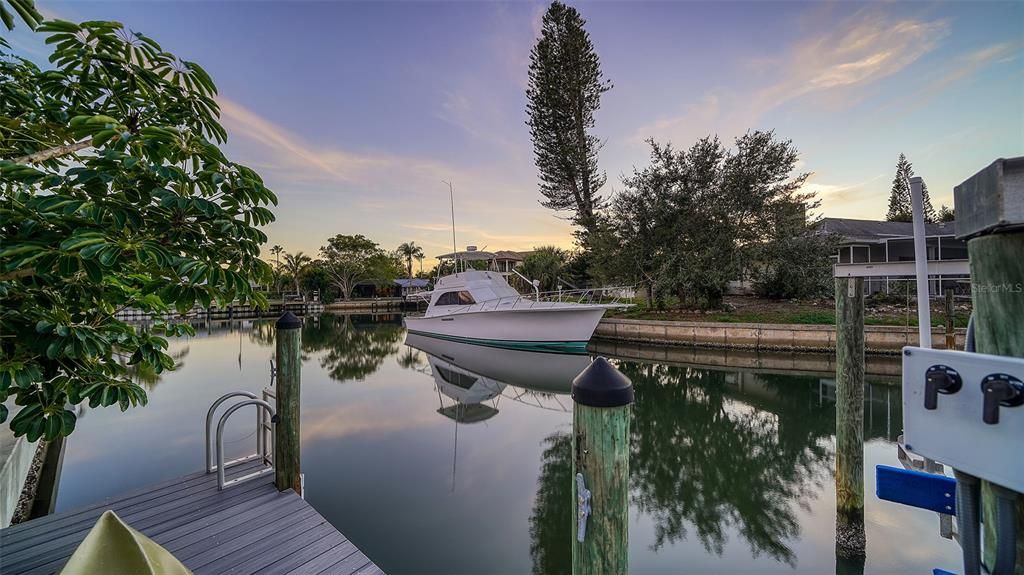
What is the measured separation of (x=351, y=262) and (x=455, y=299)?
28325 mm

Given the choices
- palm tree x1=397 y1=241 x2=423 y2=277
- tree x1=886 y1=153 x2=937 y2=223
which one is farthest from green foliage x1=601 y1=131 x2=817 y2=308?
palm tree x1=397 y1=241 x2=423 y2=277

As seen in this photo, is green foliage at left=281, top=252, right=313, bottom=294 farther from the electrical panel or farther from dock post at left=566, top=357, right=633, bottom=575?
the electrical panel

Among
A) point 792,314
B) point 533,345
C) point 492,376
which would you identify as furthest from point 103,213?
point 792,314

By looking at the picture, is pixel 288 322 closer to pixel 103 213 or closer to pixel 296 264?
pixel 103 213

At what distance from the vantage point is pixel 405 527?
357 cm

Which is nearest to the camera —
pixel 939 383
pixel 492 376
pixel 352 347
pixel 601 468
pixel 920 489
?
pixel 939 383

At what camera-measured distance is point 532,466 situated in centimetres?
496

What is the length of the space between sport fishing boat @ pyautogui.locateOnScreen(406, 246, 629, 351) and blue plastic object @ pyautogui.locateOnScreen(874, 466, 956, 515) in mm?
9329

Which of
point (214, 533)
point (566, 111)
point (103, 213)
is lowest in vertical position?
point (214, 533)

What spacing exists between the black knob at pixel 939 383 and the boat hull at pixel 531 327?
10267mm

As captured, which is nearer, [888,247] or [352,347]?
[352,347]

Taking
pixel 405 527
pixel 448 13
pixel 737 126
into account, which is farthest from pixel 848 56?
pixel 405 527

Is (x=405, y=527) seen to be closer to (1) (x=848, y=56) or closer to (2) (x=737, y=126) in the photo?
(1) (x=848, y=56)

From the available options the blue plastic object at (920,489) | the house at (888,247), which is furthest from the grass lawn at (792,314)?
the blue plastic object at (920,489)
